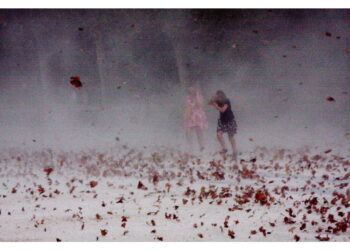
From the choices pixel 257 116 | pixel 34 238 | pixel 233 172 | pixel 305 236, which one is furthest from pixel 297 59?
pixel 34 238

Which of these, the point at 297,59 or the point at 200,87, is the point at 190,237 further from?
the point at 297,59

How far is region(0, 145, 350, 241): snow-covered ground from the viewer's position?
17.0 feet

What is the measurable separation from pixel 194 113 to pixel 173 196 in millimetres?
1777

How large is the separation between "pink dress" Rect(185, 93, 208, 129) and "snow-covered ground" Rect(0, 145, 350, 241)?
891 millimetres

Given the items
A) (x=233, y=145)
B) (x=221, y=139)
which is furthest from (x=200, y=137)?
(x=233, y=145)

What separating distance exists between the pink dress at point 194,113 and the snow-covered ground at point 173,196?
89 cm

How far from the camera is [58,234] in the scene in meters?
Answer: 5.18

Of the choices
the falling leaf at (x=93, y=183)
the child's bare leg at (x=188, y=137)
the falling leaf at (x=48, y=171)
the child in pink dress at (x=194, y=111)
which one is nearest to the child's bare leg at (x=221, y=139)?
the child in pink dress at (x=194, y=111)

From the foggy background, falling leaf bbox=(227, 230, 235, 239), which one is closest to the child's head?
the foggy background

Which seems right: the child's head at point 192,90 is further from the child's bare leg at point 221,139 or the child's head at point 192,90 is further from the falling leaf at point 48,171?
the falling leaf at point 48,171

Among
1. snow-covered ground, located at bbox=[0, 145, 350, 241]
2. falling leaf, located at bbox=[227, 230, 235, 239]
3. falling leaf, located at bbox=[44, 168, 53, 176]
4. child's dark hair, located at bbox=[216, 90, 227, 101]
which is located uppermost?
child's dark hair, located at bbox=[216, 90, 227, 101]

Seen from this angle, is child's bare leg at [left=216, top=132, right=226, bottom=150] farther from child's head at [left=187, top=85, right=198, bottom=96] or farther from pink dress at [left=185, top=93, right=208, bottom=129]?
child's head at [left=187, top=85, right=198, bottom=96]

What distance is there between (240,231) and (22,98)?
16.6ft

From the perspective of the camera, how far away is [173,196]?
21.1 ft
